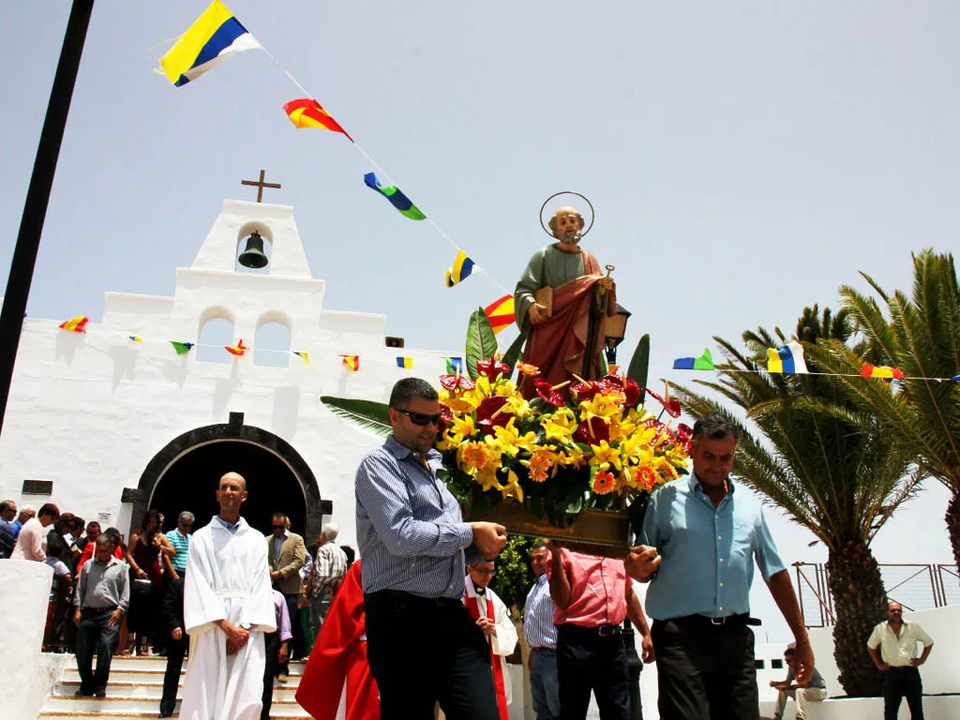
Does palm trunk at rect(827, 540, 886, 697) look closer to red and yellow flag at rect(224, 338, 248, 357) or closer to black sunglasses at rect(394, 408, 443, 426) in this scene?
red and yellow flag at rect(224, 338, 248, 357)

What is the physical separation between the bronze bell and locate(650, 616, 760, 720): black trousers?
1379cm

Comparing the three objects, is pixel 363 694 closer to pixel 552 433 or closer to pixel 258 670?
pixel 258 670

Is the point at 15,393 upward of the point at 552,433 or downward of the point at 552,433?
upward

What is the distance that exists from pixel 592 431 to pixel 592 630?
2193 mm

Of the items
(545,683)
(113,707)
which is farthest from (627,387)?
(113,707)

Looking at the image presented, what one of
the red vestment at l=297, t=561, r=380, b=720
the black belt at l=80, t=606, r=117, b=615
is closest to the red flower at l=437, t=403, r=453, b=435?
the red vestment at l=297, t=561, r=380, b=720

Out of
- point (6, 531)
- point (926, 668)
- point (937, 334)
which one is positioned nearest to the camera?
point (6, 531)

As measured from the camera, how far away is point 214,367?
52.5 feet

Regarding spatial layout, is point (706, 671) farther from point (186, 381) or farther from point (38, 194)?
point (186, 381)

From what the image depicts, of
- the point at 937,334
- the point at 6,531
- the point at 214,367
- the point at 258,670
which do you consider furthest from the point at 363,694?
the point at 214,367

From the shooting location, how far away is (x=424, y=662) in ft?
11.6

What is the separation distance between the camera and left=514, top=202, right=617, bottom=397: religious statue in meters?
6.82

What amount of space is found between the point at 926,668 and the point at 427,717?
12739mm

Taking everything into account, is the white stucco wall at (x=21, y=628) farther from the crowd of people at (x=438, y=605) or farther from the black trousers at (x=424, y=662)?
the black trousers at (x=424, y=662)
